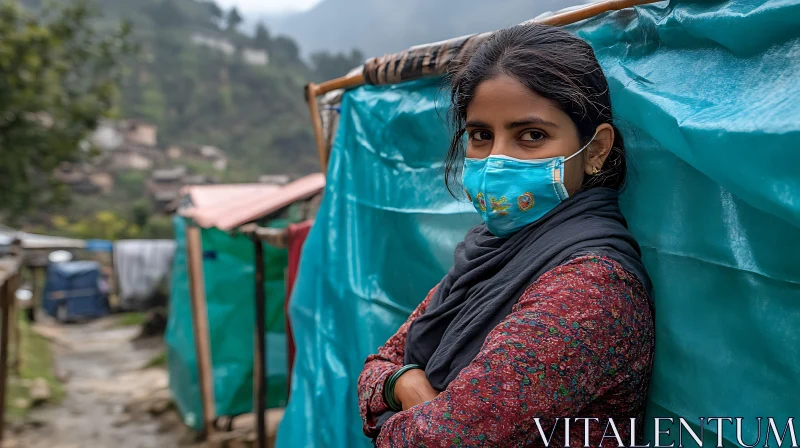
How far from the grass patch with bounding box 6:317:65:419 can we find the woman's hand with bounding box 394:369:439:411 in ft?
20.6

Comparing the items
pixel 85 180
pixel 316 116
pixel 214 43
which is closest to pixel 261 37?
pixel 214 43

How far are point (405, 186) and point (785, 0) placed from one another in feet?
4.02

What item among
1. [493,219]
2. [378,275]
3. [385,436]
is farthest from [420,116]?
[385,436]

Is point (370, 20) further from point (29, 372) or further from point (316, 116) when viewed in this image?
point (316, 116)

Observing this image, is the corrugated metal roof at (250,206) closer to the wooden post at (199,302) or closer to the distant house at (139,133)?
the wooden post at (199,302)

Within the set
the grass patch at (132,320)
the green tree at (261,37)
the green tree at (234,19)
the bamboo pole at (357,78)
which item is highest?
the green tree at (234,19)

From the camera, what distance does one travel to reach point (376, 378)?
53.6 inches

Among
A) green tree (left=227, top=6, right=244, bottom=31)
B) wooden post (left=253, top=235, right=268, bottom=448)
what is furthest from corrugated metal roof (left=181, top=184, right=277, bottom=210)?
green tree (left=227, top=6, right=244, bottom=31)

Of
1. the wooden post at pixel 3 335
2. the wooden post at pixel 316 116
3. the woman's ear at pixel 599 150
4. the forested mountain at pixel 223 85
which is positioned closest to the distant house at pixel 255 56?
the forested mountain at pixel 223 85

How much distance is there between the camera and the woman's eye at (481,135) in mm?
1186

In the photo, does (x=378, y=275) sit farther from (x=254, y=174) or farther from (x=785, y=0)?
(x=254, y=174)

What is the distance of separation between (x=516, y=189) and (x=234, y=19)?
62526mm

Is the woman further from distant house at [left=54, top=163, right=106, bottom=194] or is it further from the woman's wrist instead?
distant house at [left=54, top=163, right=106, bottom=194]

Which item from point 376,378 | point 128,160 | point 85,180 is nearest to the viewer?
point 376,378
